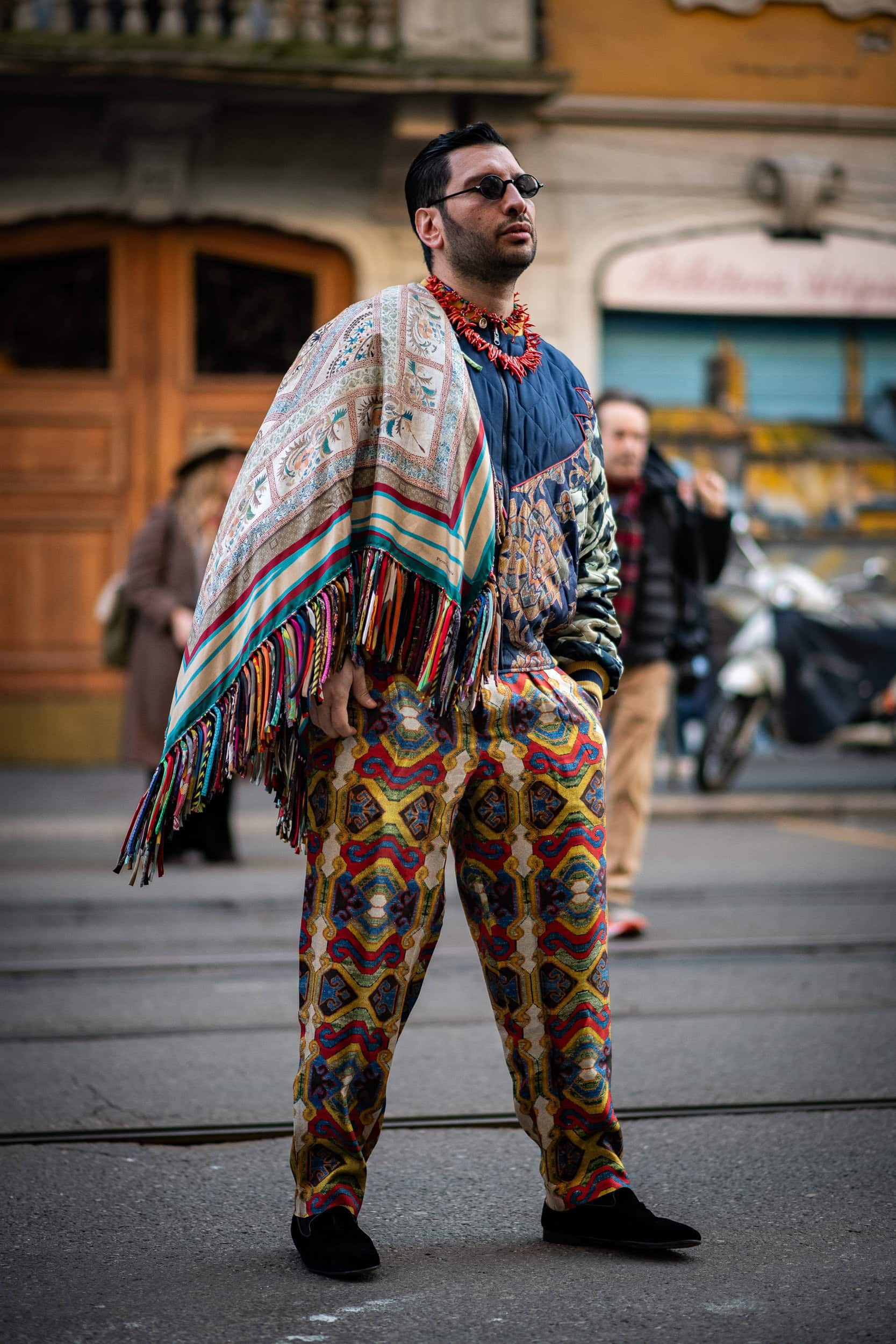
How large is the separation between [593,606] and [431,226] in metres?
0.74

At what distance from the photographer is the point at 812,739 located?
11.3m

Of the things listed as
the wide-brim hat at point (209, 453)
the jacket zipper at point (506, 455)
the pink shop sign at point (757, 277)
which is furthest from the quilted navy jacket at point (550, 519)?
the pink shop sign at point (757, 277)

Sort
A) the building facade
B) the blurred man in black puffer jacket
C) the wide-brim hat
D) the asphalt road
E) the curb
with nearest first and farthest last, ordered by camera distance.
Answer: the asphalt road → the blurred man in black puffer jacket → the wide-brim hat → the curb → the building facade

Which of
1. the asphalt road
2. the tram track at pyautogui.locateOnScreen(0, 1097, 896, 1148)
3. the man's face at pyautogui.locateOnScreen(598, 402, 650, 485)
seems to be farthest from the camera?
the man's face at pyautogui.locateOnScreen(598, 402, 650, 485)

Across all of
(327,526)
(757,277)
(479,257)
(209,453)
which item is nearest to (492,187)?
(479,257)

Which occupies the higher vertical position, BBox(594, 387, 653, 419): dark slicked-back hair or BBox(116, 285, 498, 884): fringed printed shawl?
BBox(594, 387, 653, 419): dark slicked-back hair

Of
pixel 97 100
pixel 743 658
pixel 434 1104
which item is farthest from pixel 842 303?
pixel 434 1104

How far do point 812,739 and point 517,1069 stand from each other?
28.2 ft

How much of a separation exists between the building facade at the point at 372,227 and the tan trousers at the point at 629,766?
8.23 metres

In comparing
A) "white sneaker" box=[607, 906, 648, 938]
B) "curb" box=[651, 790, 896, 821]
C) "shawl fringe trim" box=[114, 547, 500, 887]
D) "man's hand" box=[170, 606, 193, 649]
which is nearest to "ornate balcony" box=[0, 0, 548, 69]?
"curb" box=[651, 790, 896, 821]

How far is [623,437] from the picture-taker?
20.1ft

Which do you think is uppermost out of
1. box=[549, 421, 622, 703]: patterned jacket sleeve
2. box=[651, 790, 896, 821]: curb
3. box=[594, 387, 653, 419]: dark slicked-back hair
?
box=[594, 387, 653, 419]: dark slicked-back hair

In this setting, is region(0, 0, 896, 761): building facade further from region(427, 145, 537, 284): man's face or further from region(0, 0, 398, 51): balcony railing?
region(427, 145, 537, 284): man's face

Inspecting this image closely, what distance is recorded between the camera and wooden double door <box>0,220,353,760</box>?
13984 mm
